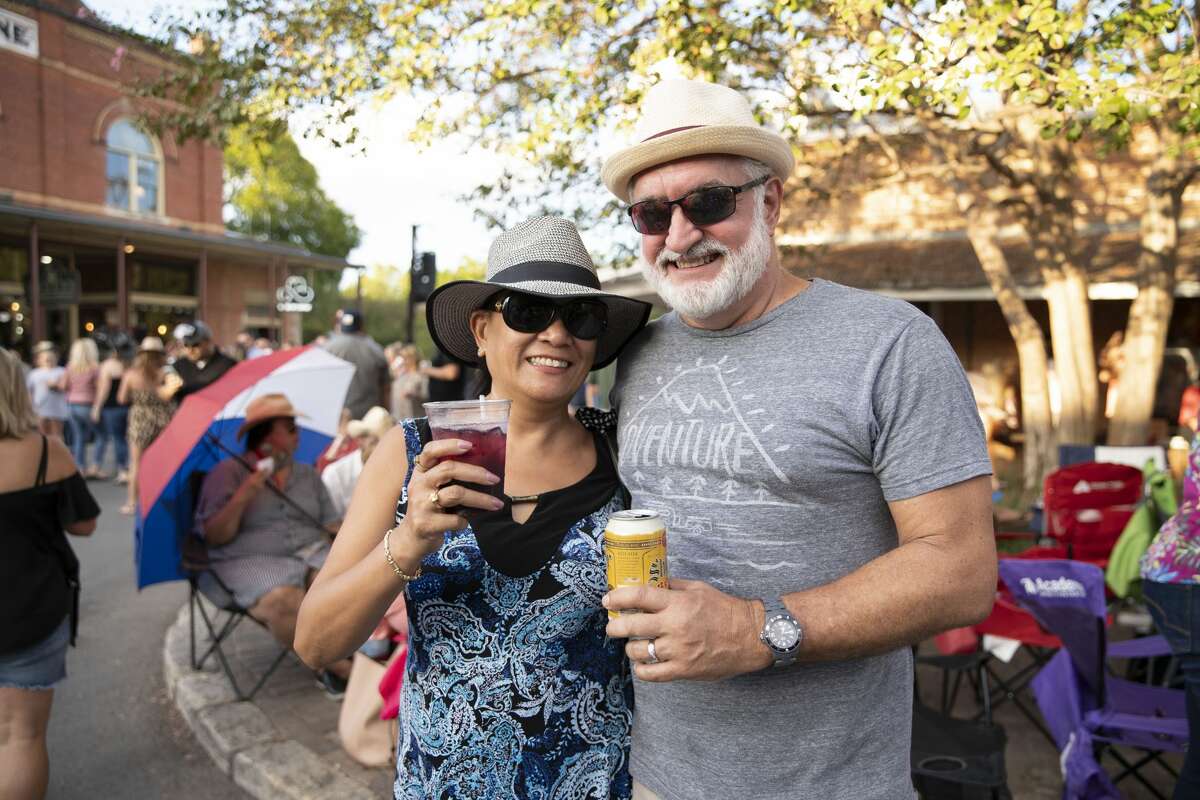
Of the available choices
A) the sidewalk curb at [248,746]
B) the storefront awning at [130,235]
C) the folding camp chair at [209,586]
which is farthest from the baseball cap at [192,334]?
the storefront awning at [130,235]

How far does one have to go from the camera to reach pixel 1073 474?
184 inches

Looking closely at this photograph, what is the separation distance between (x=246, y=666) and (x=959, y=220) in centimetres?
923

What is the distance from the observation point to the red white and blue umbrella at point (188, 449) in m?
4.43

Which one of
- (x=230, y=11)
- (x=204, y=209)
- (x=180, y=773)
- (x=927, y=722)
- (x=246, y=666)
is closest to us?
(x=927, y=722)

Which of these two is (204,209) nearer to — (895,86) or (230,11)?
(230,11)

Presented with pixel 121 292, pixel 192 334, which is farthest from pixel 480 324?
Result: pixel 121 292

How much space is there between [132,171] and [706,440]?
26.6m

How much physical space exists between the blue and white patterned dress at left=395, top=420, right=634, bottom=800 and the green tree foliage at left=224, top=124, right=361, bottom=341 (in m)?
45.1

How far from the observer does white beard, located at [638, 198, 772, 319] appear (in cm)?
172

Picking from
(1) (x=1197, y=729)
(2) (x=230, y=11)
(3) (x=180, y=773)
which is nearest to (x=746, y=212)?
(1) (x=1197, y=729)

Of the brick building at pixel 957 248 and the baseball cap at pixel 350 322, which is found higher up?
the brick building at pixel 957 248

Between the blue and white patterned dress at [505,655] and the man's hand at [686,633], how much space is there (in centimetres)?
43

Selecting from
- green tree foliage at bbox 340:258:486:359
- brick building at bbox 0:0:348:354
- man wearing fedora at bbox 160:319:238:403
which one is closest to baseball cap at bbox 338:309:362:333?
man wearing fedora at bbox 160:319:238:403

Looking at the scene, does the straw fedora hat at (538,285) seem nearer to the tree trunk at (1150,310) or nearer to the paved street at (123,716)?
the paved street at (123,716)
